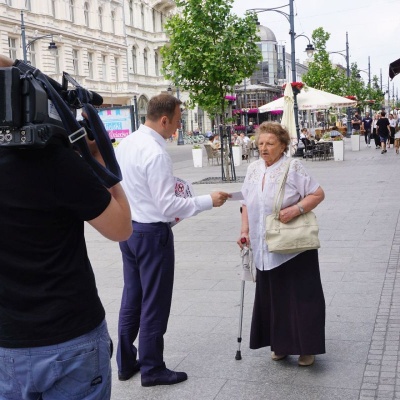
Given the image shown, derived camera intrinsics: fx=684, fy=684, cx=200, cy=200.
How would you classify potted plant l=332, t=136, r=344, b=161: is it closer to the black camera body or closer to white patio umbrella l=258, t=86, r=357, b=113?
white patio umbrella l=258, t=86, r=357, b=113

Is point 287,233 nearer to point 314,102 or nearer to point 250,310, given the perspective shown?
point 250,310

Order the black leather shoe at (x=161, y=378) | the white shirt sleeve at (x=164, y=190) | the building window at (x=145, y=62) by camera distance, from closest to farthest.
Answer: the white shirt sleeve at (x=164, y=190) < the black leather shoe at (x=161, y=378) < the building window at (x=145, y=62)

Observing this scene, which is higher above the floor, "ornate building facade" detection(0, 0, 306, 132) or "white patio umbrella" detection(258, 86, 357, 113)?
"ornate building facade" detection(0, 0, 306, 132)

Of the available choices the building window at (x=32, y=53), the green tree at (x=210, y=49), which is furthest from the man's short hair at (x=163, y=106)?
the building window at (x=32, y=53)

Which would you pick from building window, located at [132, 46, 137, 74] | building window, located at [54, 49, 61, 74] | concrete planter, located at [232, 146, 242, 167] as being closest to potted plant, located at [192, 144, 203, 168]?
concrete planter, located at [232, 146, 242, 167]

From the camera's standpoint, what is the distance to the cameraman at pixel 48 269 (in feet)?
6.91

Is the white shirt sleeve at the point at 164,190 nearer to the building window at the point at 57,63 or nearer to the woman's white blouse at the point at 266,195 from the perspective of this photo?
the woman's white blouse at the point at 266,195

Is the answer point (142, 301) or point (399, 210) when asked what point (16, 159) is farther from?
point (399, 210)

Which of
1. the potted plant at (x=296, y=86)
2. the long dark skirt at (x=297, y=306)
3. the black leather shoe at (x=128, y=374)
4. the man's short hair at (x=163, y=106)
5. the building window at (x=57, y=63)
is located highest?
the building window at (x=57, y=63)

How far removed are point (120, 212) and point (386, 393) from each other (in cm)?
262

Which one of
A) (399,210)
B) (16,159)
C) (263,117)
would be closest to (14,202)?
(16,159)

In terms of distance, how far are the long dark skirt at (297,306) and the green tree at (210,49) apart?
13.7 metres

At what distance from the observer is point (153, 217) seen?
4.29m

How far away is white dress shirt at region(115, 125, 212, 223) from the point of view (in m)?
4.21
